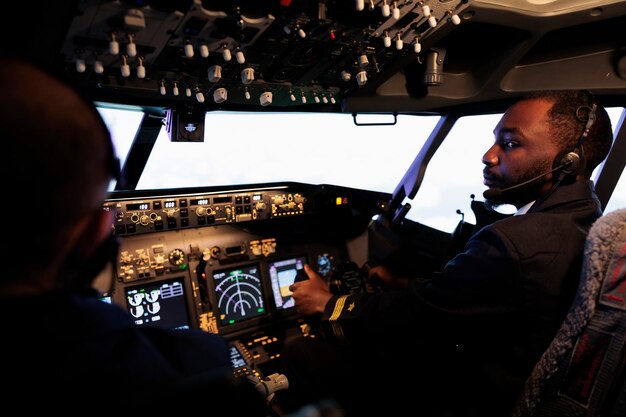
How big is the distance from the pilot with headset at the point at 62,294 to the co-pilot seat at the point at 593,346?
108 cm

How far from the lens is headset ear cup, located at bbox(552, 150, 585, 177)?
1.58m

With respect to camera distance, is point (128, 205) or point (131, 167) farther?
point (131, 167)

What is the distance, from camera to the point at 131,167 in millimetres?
2650

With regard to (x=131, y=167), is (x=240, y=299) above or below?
below

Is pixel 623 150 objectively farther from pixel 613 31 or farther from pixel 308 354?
pixel 308 354

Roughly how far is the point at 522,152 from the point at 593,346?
2.57ft

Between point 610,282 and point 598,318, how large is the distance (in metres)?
0.11

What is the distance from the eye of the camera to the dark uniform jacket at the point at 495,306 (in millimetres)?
1398

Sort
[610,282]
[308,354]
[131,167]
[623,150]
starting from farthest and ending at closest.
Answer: [623,150], [131,167], [308,354], [610,282]

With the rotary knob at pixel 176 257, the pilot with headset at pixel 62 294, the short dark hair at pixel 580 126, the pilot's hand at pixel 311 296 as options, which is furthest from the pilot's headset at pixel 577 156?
the rotary knob at pixel 176 257

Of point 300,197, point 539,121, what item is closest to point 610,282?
point 539,121

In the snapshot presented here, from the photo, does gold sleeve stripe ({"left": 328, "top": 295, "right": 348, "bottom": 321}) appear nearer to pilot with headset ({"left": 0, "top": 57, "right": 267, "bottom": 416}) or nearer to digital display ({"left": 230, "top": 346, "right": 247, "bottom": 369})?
digital display ({"left": 230, "top": 346, "right": 247, "bottom": 369})

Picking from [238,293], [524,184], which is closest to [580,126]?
[524,184]

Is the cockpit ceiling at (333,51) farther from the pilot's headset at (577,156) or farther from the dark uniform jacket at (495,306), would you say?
the dark uniform jacket at (495,306)
